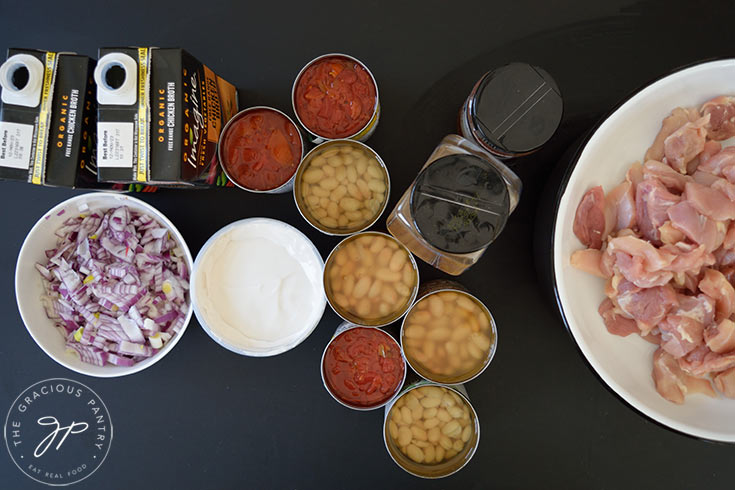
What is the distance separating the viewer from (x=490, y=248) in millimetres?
1200

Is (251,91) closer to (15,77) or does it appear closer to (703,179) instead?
(15,77)

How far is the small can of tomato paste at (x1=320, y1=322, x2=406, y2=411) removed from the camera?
3.53ft

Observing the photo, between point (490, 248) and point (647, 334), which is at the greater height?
point (490, 248)

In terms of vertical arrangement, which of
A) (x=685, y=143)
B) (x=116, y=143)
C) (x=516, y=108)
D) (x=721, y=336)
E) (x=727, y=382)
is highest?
(x=116, y=143)

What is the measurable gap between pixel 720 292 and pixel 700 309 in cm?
5

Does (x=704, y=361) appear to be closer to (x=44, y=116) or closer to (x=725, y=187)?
(x=725, y=187)

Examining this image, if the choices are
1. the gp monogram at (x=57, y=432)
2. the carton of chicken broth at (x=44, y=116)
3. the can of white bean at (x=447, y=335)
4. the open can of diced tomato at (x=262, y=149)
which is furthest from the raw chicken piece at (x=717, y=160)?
the gp monogram at (x=57, y=432)

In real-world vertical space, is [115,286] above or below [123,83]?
below

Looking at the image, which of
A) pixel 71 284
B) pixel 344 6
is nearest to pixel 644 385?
pixel 344 6

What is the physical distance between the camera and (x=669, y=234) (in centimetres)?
98

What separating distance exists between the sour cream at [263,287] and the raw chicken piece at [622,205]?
0.68 m

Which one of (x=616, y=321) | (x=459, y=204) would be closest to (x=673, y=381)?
(x=616, y=321)

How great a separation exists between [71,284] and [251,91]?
2.11ft

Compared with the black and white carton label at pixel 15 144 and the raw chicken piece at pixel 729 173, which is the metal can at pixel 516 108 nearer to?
the raw chicken piece at pixel 729 173
